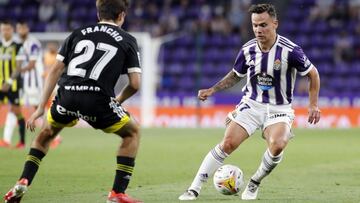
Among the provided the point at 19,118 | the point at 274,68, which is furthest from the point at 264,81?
the point at 19,118

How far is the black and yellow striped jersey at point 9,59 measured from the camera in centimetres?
1594

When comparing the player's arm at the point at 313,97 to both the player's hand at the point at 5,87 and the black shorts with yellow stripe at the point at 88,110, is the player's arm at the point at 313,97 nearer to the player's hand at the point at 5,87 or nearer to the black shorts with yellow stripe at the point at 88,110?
the black shorts with yellow stripe at the point at 88,110

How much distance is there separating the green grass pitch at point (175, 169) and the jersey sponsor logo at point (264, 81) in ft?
3.74

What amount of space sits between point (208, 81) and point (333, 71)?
4007mm

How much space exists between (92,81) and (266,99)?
6.91 ft

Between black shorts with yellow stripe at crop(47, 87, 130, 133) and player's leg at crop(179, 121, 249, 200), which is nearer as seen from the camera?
black shorts with yellow stripe at crop(47, 87, 130, 133)

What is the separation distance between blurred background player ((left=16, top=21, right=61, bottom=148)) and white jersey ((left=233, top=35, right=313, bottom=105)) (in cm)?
754

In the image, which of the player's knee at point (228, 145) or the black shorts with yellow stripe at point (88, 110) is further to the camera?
the player's knee at point (228, 145)

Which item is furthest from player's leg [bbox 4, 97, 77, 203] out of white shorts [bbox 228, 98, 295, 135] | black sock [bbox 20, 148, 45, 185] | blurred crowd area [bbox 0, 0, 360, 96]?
blurred crowd area [bbox 0, 0, 360, 96]

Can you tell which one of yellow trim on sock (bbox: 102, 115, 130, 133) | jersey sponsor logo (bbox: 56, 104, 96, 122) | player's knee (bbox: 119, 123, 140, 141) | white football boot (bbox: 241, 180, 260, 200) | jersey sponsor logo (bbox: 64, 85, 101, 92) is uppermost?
jersey sponsor logo (bbox: 64, 85, 101, 92)

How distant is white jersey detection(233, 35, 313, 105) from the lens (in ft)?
28.4

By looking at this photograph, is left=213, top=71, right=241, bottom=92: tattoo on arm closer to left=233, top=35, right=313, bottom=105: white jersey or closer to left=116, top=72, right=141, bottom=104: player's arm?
left=233, top=35, right=313, bottom=105: white jersey

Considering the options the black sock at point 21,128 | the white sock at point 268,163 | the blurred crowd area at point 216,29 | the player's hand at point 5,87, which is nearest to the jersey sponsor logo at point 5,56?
the player's hand at point 5,87

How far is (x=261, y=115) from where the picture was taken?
876cm
